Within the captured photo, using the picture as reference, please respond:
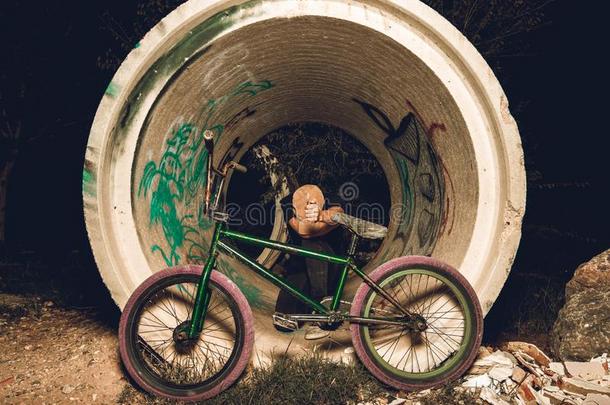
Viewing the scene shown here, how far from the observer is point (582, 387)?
11.7 feet

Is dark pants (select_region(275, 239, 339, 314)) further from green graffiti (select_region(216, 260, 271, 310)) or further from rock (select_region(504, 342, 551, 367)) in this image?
rock (select_region(504, 342, 551, 367))

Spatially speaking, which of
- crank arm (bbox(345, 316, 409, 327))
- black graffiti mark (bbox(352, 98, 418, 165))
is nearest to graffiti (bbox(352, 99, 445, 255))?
black graffiti mark (bbox(352, 98, 418, 165))

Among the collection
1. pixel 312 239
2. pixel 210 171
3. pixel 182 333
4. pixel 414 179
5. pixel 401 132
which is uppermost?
pixel 401 132

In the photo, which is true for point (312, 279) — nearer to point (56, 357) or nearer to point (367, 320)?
point (367, 320)

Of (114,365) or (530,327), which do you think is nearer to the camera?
(114,365)

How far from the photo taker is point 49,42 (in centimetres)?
709

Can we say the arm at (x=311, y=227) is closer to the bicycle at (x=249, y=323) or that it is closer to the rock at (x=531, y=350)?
the bicycle at (x=249, y=323)

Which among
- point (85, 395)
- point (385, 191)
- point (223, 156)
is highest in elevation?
point (385, 191)

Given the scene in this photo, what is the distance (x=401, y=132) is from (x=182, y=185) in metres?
2.11

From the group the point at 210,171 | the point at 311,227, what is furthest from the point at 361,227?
the point at 210,171

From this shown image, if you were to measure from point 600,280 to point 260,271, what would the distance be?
2950 millimetres

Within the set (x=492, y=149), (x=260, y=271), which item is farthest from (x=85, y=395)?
(x=492, y=149)

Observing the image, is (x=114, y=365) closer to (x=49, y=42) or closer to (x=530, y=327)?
(x=530, y=327)

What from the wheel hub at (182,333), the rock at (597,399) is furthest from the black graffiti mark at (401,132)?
the wheel hub at (182,333)
